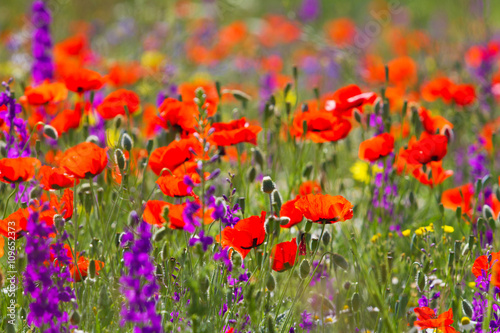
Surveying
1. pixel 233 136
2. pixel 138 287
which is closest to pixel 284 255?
pixel 233 136

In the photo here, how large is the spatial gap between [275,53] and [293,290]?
5859 millimetres

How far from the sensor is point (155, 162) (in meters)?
1.90

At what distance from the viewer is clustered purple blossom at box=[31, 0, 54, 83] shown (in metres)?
3.21

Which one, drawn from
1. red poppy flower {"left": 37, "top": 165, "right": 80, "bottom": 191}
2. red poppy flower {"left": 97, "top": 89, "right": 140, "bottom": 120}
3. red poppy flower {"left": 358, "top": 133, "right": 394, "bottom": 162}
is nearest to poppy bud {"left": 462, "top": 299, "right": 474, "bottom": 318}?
red poppy flower {"left": 358, "top": 133, "right": 394, "bottom": 162}

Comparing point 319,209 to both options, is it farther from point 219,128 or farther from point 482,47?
point 482,47

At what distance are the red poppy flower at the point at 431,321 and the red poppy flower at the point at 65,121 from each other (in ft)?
5.00

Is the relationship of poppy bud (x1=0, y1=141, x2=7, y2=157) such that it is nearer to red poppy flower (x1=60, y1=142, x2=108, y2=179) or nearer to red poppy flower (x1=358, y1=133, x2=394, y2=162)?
red poppy flower (x1=60, y1=142, x2=108, y2=179)

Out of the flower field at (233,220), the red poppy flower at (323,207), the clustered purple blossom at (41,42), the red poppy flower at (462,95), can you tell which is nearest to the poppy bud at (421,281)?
the flower field at (233,220)

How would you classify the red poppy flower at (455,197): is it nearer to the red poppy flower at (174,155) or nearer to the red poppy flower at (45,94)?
the red poppy flower at (174,155)

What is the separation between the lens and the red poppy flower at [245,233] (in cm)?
161

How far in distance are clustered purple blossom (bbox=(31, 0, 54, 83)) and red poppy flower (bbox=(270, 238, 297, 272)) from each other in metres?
2.00

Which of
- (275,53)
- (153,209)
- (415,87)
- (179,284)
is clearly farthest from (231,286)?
(275,53)

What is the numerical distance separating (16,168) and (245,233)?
70 centimetres

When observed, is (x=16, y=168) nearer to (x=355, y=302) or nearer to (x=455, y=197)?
(x=355, y=302)
